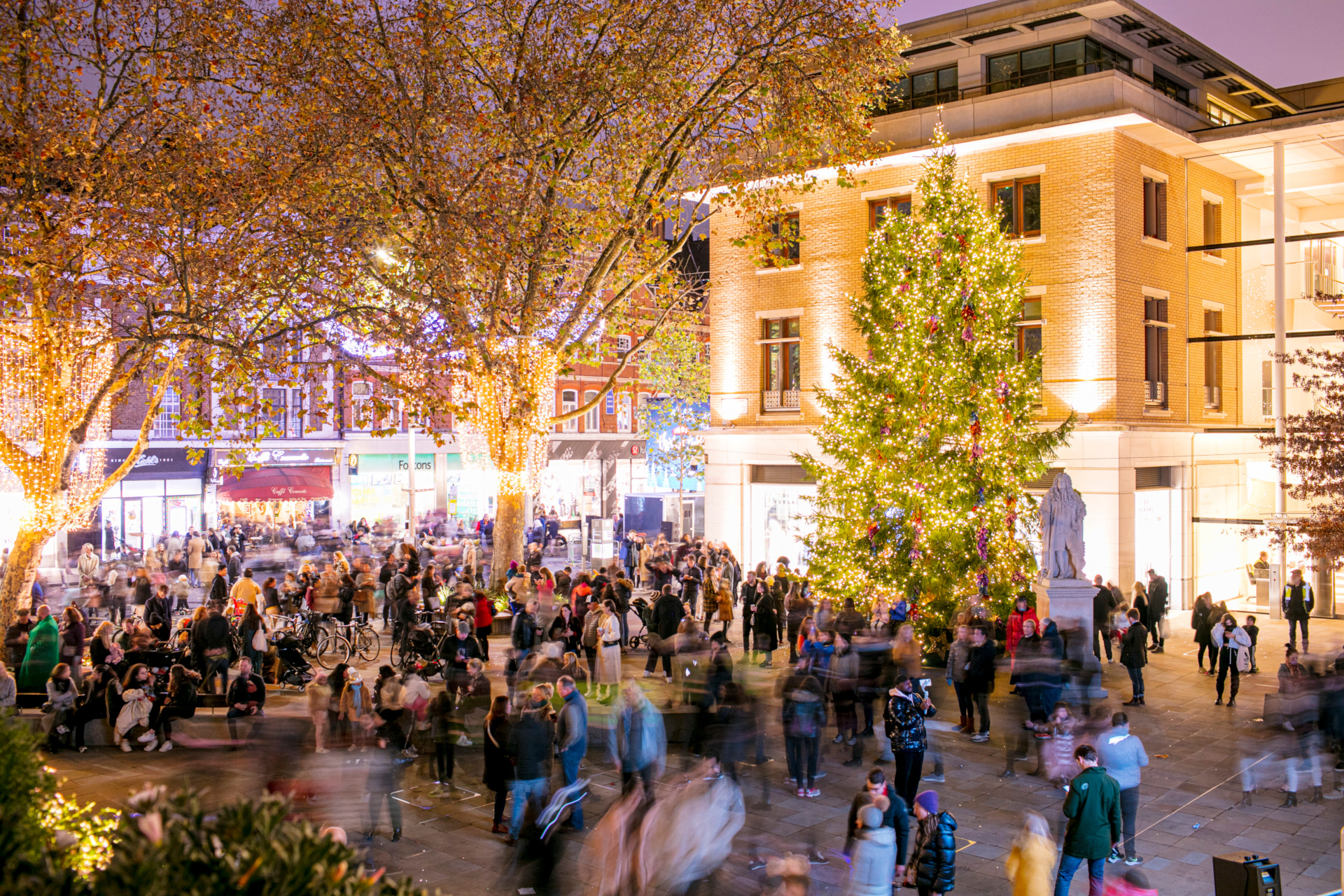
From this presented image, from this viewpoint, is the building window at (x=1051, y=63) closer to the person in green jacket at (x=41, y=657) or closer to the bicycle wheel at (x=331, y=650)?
the bicycle wheel at (x=331, y=650)

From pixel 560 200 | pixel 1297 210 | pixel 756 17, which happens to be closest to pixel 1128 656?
pixel 756 17

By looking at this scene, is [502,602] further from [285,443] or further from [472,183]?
[285,443]

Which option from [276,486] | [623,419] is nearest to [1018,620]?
[276,486]

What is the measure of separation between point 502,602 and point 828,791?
1163 cm

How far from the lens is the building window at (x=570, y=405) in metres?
55.2

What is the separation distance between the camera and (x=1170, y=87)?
26.1m

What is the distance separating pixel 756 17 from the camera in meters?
19.3

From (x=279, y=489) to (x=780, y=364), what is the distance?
22027mm

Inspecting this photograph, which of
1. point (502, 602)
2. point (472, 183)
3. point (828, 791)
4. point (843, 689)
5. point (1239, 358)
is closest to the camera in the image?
point (828, 791)

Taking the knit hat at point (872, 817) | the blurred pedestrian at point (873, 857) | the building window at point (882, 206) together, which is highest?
the building window at point (882, 206)

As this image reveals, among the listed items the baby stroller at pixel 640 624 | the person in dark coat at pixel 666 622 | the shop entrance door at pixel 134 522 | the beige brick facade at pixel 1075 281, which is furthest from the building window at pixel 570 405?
the person in dark coat at pixel 666 622

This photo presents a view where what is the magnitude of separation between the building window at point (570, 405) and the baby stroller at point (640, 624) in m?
34.4

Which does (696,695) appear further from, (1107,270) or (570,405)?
(570,405)

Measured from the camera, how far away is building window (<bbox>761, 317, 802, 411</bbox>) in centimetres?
2748
